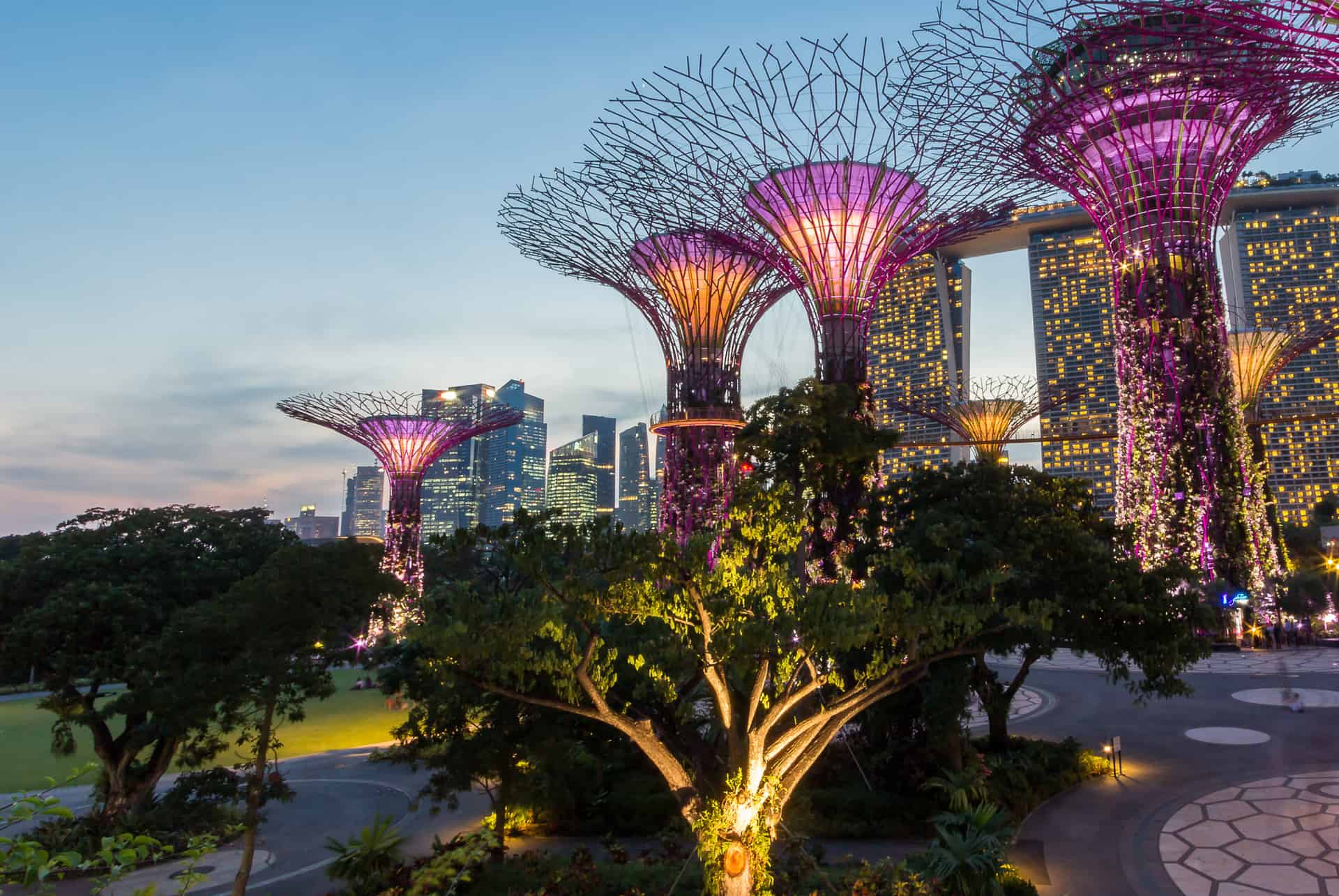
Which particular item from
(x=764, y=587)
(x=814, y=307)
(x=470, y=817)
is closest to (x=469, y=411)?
(x=814, y=307)

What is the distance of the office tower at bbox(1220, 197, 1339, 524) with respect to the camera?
346ft

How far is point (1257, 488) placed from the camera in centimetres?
3469

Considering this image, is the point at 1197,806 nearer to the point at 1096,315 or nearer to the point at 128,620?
the point at 128,620

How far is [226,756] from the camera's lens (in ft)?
75.9

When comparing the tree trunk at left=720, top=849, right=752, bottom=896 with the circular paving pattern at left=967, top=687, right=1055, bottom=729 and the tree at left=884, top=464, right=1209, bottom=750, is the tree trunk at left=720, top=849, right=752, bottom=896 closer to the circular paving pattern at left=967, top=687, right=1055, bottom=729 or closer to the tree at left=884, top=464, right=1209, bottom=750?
the tree at left=884, top=464, right=1209, bottom=750

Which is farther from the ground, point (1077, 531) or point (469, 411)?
point (469, 411)

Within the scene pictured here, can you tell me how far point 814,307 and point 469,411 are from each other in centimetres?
2961

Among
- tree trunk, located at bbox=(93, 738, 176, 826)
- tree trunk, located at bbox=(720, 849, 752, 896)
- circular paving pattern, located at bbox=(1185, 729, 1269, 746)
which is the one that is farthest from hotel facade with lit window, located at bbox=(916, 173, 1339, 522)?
tree trunk, located at bbox=(720, 849, 752, 896)

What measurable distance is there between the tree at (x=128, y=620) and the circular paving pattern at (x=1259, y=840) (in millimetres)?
14476

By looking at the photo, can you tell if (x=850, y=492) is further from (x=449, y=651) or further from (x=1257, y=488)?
(x=1257, y=488)

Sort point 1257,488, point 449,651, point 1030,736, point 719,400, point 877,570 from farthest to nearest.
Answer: point 1257,488
point 719,400
point 1030,736
point 877,570
point 449,651

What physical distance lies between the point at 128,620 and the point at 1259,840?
1941 cm

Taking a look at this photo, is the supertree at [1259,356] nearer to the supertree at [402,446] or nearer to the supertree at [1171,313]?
the supertree at [1171,313]

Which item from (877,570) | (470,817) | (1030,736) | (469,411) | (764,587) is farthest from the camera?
(469,411)
